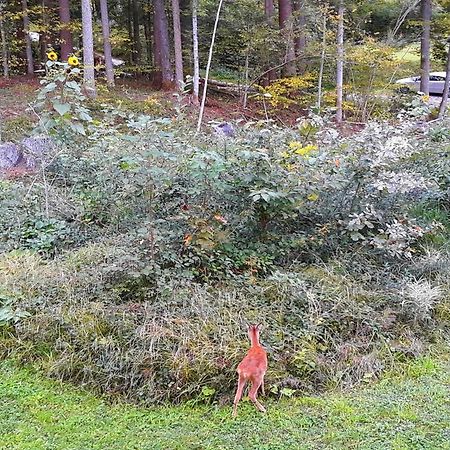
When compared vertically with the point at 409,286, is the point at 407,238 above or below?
above

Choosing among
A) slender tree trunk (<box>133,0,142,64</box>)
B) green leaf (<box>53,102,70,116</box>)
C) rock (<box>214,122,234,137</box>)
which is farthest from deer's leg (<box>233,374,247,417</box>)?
slender tree trunk (<box>133,0,142,64</box>)

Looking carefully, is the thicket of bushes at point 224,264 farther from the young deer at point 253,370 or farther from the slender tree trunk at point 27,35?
the slender tree trunk at point 27,35

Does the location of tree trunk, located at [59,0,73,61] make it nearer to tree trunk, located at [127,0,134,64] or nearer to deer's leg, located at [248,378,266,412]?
tree trunk, located at [127,0,134,64]

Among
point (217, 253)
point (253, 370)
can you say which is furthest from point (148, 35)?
point (253, 370)

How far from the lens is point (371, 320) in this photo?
321cm

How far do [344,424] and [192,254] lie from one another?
4.97 feet

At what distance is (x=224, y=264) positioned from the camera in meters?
3.51

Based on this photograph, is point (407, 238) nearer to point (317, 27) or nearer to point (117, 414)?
point (117, 414)

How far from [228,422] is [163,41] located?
34.1 ft

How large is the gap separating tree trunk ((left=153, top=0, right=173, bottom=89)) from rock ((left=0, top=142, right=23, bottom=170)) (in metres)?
5.24

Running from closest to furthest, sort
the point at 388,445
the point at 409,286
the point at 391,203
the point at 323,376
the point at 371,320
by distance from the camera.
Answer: the point at 388,445 < the point at 323,376 < the point at 371,320 < the point at 409,286 < the point at 391,203

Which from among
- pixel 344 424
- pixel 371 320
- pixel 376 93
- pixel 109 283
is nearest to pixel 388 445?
pixel 344 424

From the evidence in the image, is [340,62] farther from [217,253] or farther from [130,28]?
[217,253]

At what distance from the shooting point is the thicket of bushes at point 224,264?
2840mm
